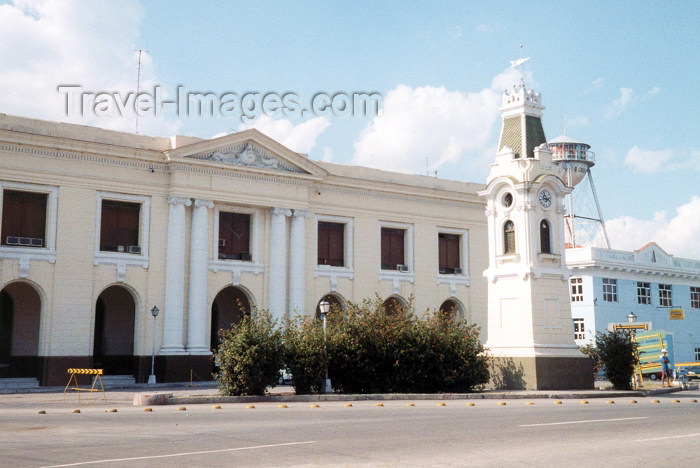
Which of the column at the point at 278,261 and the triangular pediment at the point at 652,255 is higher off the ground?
the triangular pediment at the point at 652,255

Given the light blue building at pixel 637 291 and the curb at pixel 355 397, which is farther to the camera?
the light blue building at pixel 637 291

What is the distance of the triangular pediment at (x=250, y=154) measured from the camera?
3540cm

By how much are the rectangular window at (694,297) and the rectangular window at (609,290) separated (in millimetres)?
8421

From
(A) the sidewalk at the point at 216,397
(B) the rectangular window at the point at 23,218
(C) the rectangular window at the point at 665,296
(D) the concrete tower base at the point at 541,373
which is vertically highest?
(B) the rectangular window at the point at 23,218

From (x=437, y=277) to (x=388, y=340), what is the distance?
1727cm

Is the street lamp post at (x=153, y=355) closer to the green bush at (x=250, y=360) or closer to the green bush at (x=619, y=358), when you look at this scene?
the green bush at (x=250, y=360)

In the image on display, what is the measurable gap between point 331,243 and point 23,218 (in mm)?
14920

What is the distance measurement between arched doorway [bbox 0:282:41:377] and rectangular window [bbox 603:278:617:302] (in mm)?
34422

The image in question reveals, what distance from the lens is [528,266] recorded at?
2806 centimetres

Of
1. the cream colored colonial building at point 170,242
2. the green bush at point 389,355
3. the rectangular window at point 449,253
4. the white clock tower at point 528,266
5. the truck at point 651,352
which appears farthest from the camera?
the truck at point 651,352

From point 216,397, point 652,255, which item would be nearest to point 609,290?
point 652,255

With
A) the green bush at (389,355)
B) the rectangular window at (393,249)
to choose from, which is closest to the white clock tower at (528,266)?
the green bush at (389,355)

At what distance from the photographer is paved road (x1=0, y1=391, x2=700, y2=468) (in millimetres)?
9961

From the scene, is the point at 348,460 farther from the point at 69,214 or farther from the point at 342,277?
the point at 342,277
